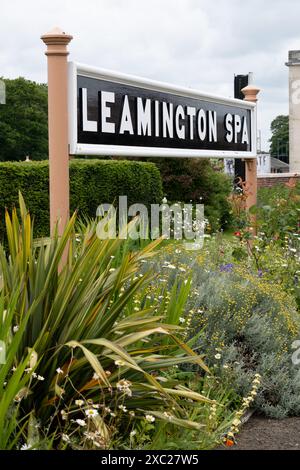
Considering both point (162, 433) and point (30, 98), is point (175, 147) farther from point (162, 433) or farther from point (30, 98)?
point (30, 98)

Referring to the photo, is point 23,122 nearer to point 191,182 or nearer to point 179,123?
point 191,182

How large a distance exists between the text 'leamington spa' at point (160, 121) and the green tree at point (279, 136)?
8944cm

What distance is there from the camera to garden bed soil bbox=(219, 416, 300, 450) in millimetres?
4144

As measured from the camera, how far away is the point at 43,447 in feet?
11.0

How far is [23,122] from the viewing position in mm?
65188

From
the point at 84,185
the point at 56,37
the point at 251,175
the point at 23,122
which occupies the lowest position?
the point at 251,175

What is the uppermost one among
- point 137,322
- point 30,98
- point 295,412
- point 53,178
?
point 30,98

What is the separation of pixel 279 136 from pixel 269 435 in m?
94.6

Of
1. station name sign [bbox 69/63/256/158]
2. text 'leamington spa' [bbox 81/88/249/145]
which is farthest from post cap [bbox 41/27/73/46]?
text 'leamington spa' [bbox 81/88/249/145]

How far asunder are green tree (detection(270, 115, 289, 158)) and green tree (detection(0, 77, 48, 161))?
3734 cm

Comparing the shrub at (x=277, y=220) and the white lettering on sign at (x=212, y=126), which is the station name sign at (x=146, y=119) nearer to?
the white lettering on sign at (x=212, y=126)

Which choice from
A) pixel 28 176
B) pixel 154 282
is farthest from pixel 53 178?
pixel 28 176

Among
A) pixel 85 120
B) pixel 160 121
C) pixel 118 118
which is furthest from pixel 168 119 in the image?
pixel 85 120

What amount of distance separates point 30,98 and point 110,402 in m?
65.2
